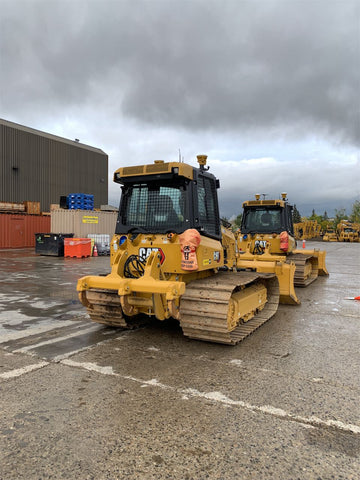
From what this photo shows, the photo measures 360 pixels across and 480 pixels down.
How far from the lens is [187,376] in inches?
169

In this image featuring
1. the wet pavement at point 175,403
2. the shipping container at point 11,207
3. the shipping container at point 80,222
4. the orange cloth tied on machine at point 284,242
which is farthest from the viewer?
the shipping container at point 11,207

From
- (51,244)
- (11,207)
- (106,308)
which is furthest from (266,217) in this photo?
(11,207)

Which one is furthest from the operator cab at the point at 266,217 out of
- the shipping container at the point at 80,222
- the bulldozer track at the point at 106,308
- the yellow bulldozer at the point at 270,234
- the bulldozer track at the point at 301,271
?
the shipping container at the point at 80,222

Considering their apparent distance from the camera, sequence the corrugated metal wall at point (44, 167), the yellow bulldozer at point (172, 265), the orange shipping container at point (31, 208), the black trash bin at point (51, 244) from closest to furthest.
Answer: the yellow bulldozer at point (172, 265) < the black trash bin at point (51, 244) < the orange shipping container at point (31, 208) < the corrugated metal wall at point (44, 167)

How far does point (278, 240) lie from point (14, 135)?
1199 inches

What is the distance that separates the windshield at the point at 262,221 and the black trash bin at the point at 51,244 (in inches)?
477

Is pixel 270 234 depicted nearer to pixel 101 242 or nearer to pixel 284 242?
pixel 284 242

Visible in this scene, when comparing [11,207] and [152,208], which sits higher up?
[11,207]

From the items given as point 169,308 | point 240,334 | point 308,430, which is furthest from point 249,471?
point 240,334

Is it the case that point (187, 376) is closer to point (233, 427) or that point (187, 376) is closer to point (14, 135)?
point (233, 427)

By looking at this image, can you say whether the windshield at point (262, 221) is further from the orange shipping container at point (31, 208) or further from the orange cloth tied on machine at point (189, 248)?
the orange shipping container at point (31, 208)

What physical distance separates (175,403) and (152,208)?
3.19 m

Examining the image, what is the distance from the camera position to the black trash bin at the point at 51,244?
808 inches

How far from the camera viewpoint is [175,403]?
365cm
